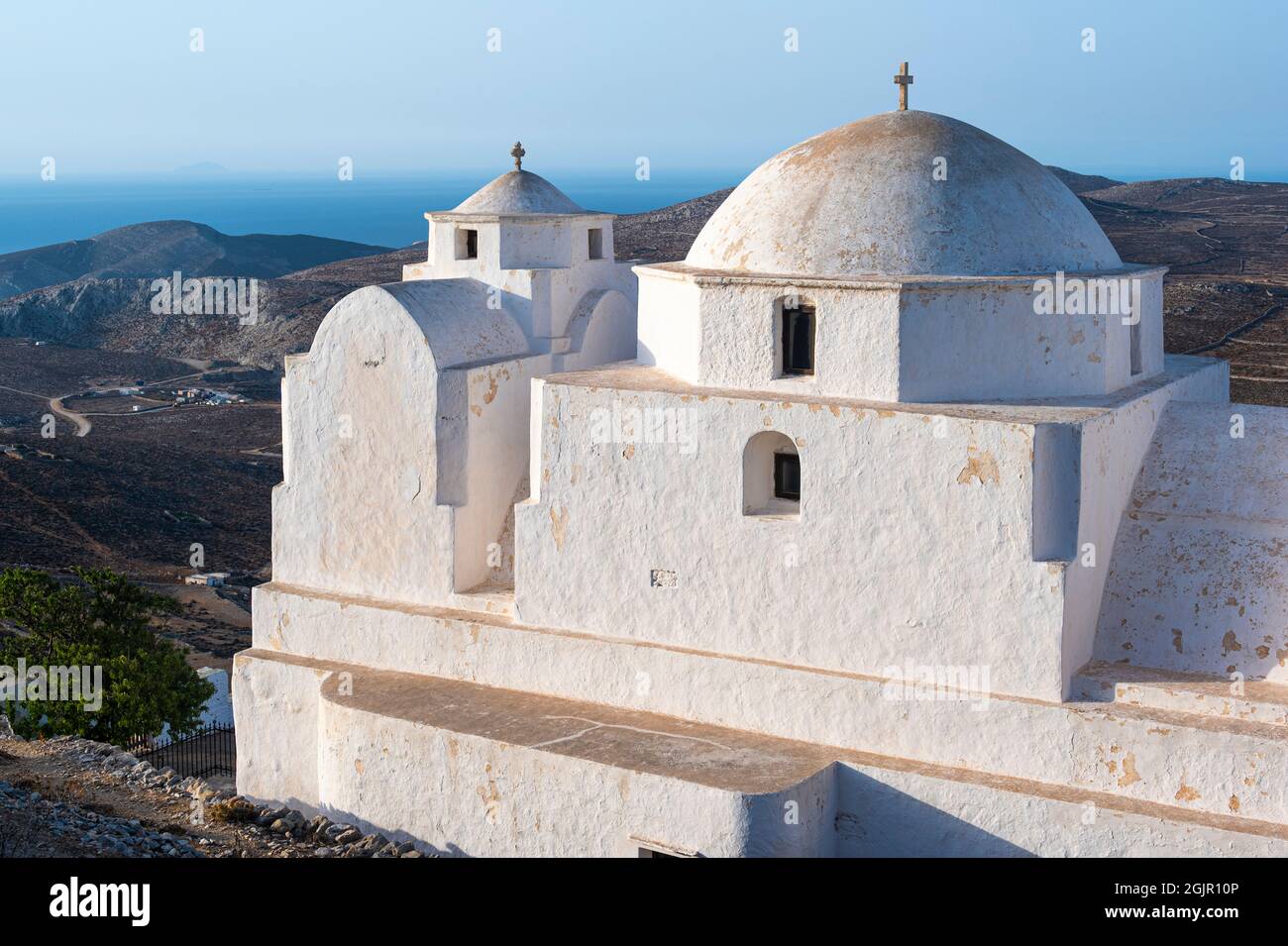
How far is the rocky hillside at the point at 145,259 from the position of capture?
296ft

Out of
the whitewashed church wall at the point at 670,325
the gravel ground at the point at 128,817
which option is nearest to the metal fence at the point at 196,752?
the gravel ground at the point at 128,817

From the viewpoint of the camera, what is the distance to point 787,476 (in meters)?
11.2

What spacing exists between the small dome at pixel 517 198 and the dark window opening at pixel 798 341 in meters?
3.60

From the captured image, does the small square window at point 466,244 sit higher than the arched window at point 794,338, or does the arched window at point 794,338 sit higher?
the small square window at point 466,244

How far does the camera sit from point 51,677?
14406 millimetres

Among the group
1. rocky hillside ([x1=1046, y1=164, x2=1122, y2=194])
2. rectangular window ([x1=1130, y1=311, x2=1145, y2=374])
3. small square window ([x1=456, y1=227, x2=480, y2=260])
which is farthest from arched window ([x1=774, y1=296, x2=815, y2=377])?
rocky hillside ([x1=1046, y1=164, x2=1122, y2=194])

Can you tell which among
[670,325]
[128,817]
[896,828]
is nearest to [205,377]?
[128,817]

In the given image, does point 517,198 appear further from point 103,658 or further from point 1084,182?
point 1084,182

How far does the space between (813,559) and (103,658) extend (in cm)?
795

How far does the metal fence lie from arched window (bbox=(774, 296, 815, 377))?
24.2 feet

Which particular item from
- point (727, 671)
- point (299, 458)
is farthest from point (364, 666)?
point (727, 671)

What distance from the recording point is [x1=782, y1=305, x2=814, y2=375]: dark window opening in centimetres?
1116

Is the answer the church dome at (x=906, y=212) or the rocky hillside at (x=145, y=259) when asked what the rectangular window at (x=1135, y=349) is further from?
the rocky hillside at (x=145, y=259)

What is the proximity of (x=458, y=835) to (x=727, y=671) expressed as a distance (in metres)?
2.38
